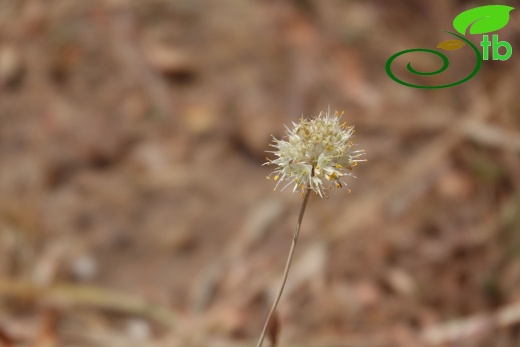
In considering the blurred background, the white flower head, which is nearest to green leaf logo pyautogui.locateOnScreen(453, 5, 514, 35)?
the blurred background

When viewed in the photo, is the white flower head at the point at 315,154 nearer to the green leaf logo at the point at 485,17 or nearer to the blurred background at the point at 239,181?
the green leaf logo at the point at 485,17

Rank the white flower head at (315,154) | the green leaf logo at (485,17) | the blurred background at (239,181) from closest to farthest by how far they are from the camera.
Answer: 1. the white flower head at (315,154)
2. the green leaf logo at (485,17)
3. the blurred background at (239,181)

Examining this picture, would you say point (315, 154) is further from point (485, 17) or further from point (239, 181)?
point (239, 181)

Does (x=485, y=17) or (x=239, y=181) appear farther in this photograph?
(x=239, y=181)

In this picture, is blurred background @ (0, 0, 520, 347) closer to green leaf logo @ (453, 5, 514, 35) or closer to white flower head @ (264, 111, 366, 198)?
green leaf logo @ (453, 5, 514, 35)

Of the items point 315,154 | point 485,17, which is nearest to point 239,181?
point 485,17

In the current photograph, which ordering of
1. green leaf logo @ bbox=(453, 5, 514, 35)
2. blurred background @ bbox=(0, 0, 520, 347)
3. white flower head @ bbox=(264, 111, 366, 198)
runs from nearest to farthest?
1. white flower head @ bbox=(264, 111, 366, 198)
2. green leaf logo @ bbox=(453, 5, 514, 35)
3. blurred background @ bbox=(0, 0, 520, 347)

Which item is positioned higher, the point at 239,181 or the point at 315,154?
the point at 239,181

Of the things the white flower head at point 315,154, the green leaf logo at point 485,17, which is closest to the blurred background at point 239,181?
the green leaf logo at point 485,17

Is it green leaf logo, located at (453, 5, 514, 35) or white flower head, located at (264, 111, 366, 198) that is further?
green leaf logo, located at (453, 5, 514, 35)
